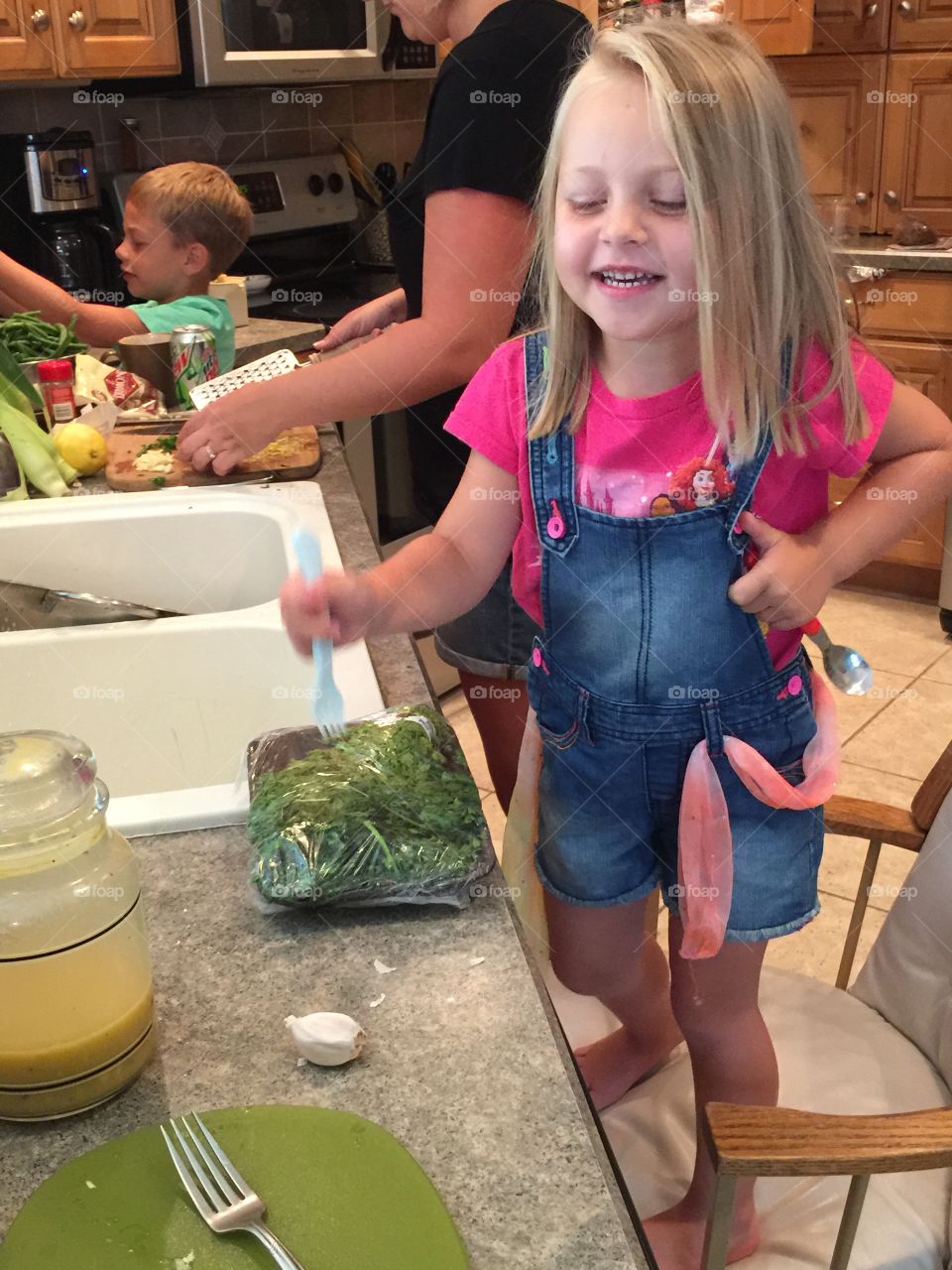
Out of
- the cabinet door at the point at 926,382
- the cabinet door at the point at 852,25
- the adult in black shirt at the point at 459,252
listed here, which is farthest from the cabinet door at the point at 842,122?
the adult in black shirt at the point at 459,252

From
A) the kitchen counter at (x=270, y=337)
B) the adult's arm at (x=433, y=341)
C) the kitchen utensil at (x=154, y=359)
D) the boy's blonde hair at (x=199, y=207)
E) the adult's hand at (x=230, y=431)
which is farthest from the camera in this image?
the boy's blonde hair at (x=199, y=207)

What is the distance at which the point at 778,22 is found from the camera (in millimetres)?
3088

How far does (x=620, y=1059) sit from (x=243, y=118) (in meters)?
2.82

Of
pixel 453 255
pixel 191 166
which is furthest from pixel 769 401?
pixel 191 166

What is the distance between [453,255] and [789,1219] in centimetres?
92

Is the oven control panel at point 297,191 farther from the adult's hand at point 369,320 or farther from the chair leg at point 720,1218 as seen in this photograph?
the chair leg at point 720,1218

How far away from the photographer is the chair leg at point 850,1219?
0.79m

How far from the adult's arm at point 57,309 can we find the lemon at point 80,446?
0.58m

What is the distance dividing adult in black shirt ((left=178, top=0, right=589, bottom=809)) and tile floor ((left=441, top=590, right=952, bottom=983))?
2.56 ft

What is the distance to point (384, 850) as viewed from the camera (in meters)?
0.72

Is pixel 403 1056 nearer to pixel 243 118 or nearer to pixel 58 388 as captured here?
pixel 58 388

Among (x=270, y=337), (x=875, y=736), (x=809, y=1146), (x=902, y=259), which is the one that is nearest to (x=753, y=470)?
(x=809, y=1146)

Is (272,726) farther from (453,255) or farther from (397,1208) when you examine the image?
(397,1208)

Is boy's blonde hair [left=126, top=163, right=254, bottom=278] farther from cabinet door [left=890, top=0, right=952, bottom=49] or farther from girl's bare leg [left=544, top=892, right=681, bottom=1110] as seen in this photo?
cabinet door [left=890, top=0, right=952, bottom=49]
